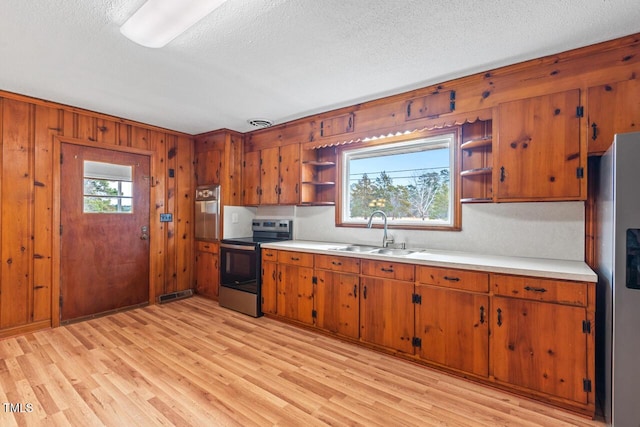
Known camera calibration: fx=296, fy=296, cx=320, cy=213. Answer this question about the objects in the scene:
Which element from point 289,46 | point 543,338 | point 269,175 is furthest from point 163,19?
point 543,338

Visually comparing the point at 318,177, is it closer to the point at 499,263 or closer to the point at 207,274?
the point at 207,274

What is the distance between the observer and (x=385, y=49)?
6.97 feet

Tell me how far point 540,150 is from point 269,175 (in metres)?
2.98

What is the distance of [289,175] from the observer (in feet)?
12.5

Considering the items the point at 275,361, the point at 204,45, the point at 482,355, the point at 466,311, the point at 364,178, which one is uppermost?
the point at 204,45

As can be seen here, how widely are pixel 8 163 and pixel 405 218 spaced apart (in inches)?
164

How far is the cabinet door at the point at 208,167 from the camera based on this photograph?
14.2ft

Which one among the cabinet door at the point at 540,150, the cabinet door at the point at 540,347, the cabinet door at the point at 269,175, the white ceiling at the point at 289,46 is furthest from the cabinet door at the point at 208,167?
the cabinet door at the point at 540,347

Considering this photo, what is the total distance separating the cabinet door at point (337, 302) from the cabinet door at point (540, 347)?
118 centimetres

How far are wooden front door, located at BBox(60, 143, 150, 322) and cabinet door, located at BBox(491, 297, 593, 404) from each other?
4.16 meters

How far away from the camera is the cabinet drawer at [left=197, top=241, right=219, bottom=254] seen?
432cm

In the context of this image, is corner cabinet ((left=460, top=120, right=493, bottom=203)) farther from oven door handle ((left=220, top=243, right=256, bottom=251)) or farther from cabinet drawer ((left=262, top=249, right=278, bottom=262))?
oven door handle ((left=220, top=243, right=256, bottom=251))

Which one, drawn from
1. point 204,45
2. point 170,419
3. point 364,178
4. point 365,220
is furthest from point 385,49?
point 170,419

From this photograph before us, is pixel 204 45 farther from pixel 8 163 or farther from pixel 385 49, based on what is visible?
pixel 8 163
